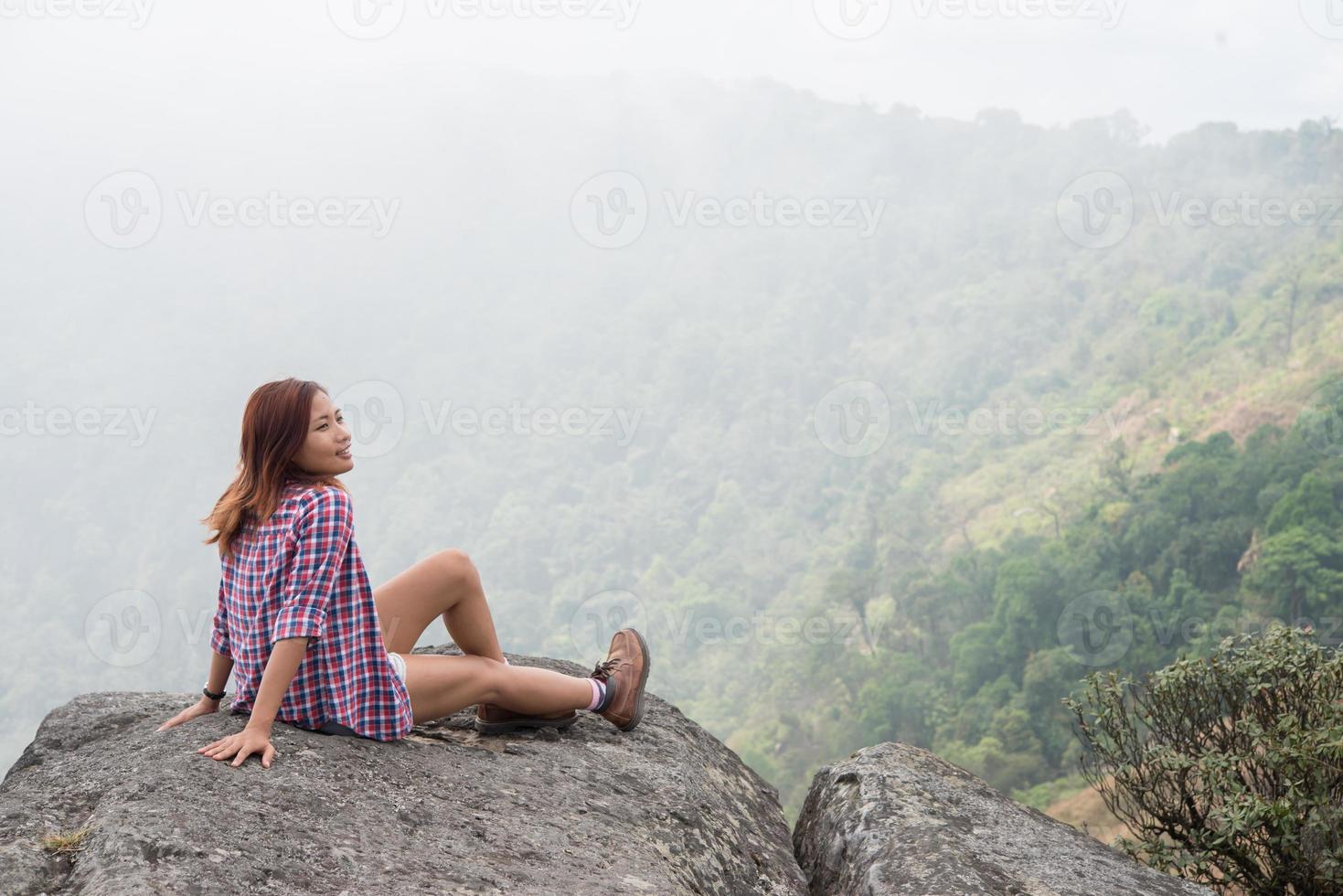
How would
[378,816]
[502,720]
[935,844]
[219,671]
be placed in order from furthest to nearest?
[502,720], [219,671], [935,844], [378,816]

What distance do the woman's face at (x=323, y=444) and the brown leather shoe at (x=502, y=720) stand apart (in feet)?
A: 3.42

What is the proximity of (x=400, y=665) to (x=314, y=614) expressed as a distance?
0.49 m

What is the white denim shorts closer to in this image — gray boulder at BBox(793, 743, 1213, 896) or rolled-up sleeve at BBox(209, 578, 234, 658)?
rolled-up sleeve at BBox(209, 578, 234, 658)

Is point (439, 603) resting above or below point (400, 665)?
above

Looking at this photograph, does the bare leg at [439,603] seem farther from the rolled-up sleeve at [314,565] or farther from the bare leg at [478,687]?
the rolled-up sleeve at [314,565]

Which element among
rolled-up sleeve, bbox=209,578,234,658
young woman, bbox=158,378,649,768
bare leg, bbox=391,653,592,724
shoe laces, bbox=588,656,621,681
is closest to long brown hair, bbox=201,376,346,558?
young woman, bbox=158,378,649,768

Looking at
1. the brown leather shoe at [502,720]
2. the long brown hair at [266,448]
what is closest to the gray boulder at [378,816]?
the brown leather shoe at [502,720]

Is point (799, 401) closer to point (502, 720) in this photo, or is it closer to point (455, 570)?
point (502, 720)

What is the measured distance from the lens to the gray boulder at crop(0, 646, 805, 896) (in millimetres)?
2449

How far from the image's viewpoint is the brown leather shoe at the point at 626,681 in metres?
3.98

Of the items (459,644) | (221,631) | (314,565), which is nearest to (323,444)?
(314,565)

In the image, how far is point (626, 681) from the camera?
3.98 metres

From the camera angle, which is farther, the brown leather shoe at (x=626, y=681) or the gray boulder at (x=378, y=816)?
the brown leather shoe at (x=626, y=681)

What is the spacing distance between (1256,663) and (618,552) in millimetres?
88935
